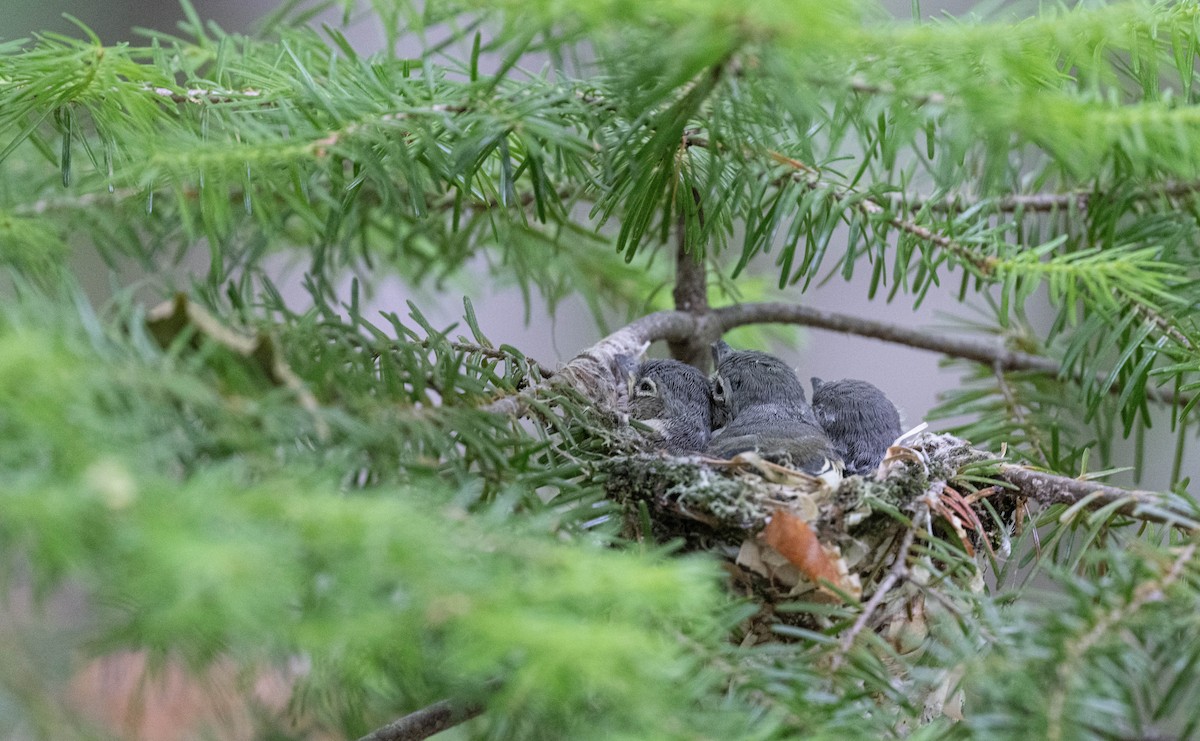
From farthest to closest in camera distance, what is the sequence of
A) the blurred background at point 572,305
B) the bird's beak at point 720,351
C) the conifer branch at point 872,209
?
the blurred background at point 572,305, the bird's beak at point 720,351, the conifer branch at point 872,209

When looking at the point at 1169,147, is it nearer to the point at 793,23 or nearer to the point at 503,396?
the point at 793,23

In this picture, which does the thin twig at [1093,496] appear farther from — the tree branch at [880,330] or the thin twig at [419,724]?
the thin twig at [419,724]

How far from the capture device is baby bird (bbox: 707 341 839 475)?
103 centimetres

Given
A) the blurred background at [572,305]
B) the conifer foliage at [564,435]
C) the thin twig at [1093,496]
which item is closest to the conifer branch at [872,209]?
the conifer foliage at [564,435]

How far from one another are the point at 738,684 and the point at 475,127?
0.41m

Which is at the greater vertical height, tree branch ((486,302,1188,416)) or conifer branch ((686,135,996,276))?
conifer branch ((686,135,996,276))

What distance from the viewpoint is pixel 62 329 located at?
39 cm

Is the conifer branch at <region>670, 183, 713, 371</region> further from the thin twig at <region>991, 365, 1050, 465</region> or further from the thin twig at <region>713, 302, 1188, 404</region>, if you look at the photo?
the thin twig at <region>991, 365, 1050, 465</region>

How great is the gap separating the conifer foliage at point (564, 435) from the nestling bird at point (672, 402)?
0.36 ft

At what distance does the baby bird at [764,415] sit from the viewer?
3.37ft

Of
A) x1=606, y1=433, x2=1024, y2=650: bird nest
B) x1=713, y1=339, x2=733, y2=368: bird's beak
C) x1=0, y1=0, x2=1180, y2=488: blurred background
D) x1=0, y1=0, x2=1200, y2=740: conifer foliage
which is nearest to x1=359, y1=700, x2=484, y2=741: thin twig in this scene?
x1=0, y1=0, x2=1200, y2=740: conifer foliage

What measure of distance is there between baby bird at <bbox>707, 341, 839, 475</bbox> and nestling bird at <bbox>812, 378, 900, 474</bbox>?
4 cm

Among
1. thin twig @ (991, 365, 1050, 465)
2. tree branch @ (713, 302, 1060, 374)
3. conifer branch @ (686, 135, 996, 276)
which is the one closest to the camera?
conifer branch @ (686, 135, 996, 276)

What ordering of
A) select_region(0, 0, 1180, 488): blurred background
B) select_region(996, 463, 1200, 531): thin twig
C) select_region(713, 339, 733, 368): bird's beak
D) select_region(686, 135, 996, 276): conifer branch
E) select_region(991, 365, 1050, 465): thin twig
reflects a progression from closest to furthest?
select_region(996, 463, 1200, 531): thin twig
select_region(686, 135, 996, 276): conifer branch
select_region(991, 365, 1050, 465): thin twig
select_region(713, 339, 733, 368): bird's beak
select_region(0, 0, 1180, 488): blurred background
